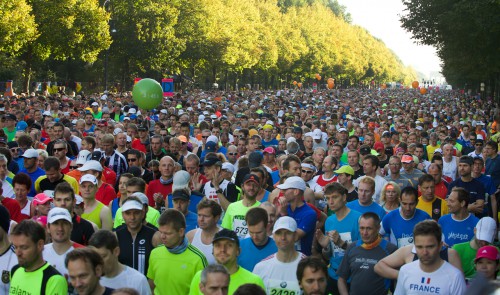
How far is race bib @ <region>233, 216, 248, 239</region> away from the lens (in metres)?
8.07

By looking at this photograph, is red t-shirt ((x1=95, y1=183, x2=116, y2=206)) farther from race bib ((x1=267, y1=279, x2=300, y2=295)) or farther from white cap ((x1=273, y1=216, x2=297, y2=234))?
race bib ((x1=267, y1=279, x2=300, y2=295))

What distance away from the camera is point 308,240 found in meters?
7.85

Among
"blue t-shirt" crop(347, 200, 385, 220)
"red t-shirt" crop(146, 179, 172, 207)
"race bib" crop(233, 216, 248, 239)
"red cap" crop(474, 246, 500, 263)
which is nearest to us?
"red cap" crop(474, 246, 500, 263)

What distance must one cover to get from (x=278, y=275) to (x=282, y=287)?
0.35 ft

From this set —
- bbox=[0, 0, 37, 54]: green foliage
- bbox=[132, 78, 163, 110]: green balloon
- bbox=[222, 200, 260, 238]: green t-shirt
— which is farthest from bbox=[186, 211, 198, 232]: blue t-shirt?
bbox=[0, 0, 37, 54]: green foliage

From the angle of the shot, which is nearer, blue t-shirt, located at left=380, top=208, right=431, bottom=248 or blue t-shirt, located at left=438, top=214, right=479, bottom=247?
blue t-shirt, located at left=380, top=208, right=431, bottom=248

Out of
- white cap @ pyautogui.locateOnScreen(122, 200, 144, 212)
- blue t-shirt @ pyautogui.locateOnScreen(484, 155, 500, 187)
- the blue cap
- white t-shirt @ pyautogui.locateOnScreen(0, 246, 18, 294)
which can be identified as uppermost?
blue t-shirt @ pyautogui.locateOnScreen(484, 155, 500, 187)

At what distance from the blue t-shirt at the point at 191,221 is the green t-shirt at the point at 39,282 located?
2.78 m

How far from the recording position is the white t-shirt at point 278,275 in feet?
20.4

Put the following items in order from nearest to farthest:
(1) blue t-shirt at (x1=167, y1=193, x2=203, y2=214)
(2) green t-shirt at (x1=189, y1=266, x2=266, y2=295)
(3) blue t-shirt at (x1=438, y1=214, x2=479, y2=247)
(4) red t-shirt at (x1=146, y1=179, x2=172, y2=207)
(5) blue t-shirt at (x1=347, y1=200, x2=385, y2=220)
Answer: (2) green t-shirt at (x1=189, y1=266, x2=266, y2=295)
(3) blue t-shirt at (x1=438, y1=214, x2=479, y2=247)
(5) blue t-shirt at (x1=347, y1=200, x2=385, y2=220)
(1) blue t-shirt at (x1=167, y1=193, x2=203, y2=214)
(4) red t-shirt at (x1=146, y1=179, x2=172, y2=207)

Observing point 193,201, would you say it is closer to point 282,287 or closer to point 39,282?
point 282,287

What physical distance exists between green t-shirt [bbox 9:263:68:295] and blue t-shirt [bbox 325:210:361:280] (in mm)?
2866

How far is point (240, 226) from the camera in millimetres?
8141

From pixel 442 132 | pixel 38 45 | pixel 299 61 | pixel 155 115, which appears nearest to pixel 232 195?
pixel 442 132
